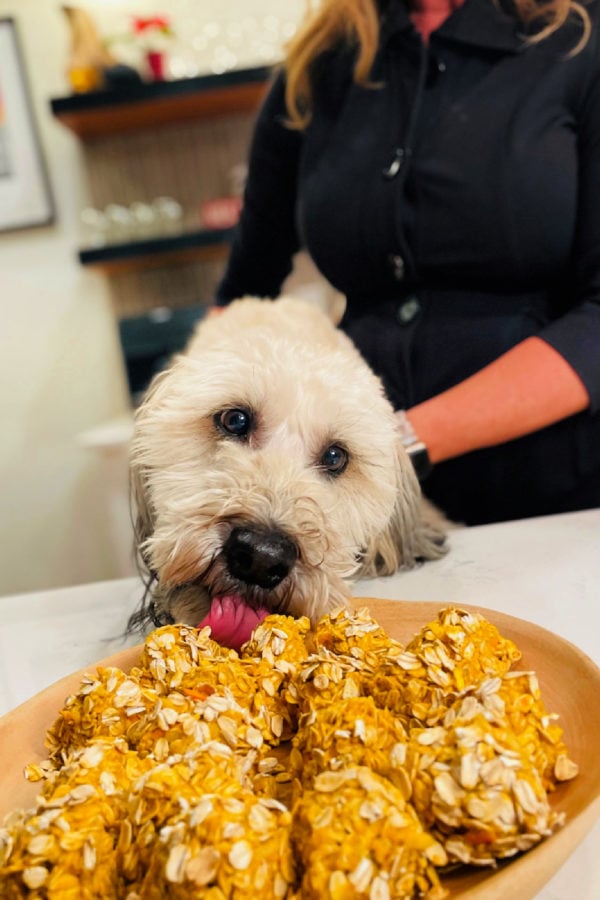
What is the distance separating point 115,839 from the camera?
0.46 meters

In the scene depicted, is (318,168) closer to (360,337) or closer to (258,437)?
(360,337)

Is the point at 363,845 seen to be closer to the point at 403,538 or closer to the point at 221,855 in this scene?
the point at 221,855

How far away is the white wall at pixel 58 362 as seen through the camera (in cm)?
322

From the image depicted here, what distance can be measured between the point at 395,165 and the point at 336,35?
348 millimetres

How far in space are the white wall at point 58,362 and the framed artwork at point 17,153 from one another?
0.05 meters

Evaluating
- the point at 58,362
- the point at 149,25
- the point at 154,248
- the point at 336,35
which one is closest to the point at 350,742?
the point at 336,35

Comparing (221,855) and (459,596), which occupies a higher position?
(221,855)

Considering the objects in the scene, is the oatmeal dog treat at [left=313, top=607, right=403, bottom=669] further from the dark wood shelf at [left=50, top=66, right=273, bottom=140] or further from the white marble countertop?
the dark wood shelf at [left=50, top=66, right=273, bottom=140]

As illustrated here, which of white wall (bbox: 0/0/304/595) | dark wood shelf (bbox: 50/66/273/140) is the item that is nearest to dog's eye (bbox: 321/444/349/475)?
dark wood shelf (bbox: 50/66/273/140)

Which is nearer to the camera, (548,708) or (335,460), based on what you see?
(548,708)

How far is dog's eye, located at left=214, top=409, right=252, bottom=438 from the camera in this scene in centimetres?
105

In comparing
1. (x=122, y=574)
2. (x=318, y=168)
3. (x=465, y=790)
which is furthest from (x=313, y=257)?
(x=122, y=574)

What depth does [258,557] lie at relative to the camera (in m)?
0.83

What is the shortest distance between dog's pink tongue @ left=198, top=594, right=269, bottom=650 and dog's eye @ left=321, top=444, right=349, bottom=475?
0.30 meters
